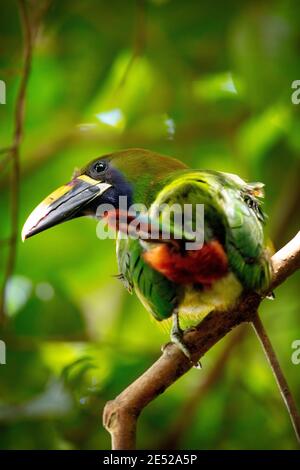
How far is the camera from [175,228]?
3.75 ft

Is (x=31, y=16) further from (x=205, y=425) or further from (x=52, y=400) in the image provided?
(x=205, y=425)

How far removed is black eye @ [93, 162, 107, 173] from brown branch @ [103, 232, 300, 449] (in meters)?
0.33

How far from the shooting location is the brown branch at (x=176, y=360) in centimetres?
132

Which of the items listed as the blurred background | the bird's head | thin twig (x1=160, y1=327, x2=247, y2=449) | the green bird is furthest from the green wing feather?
thin twig (x1=160, y1=327, x2=247, y2=449)

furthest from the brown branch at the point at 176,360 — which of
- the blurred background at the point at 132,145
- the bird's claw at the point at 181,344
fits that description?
the blurred background at the point at 132,145

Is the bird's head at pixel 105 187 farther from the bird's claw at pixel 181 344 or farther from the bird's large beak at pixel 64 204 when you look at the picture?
the bird's claw at pixel 181 344

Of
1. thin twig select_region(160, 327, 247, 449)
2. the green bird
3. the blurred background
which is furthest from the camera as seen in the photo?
thin twig select_region(160, 327, 247, 449)

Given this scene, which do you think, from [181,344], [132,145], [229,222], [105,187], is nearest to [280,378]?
[181,344]

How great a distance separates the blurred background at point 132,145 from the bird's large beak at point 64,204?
2.14ft

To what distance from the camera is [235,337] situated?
231 centimetres

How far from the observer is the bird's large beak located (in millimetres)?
1291

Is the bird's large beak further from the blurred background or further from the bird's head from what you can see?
the blurred background
